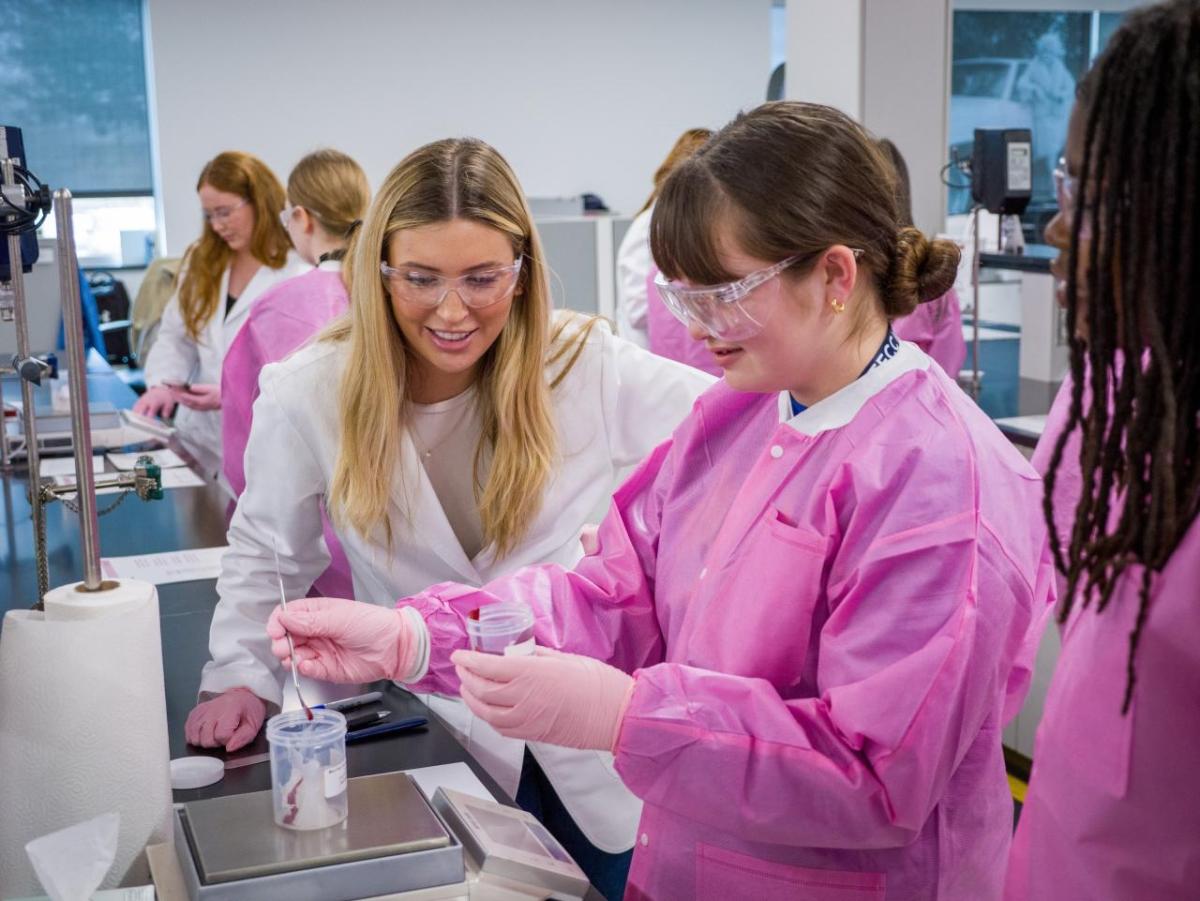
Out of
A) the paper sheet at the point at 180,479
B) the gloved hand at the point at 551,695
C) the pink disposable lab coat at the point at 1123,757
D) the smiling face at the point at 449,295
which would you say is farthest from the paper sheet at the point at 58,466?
the pink disposable lab coat at the point at 1123,757

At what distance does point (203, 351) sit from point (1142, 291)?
3693 millimetres

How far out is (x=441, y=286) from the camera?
5.62ft

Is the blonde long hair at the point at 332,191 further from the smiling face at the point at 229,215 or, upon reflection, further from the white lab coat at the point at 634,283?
the white lab coat at the point at 634,283

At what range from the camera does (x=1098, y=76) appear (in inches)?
33.2

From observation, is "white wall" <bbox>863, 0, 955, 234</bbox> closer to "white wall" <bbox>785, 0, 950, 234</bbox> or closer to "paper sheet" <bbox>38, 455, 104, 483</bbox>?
"white wall" <bbox>785, 0, 950, 234</bbox>

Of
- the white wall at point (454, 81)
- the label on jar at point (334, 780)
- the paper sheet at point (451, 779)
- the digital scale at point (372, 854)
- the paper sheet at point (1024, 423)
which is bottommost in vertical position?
the paper sheet at point (451, 779)

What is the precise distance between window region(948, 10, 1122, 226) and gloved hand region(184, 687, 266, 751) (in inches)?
365

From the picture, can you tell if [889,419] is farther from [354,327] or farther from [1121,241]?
[354,327]

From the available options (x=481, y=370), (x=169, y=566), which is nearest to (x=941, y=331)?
(x=481, y=370)

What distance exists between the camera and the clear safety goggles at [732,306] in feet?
3.93

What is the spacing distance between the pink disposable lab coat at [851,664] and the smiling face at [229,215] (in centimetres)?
281

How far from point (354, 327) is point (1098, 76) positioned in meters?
1.17

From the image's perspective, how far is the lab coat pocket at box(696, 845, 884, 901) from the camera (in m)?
1.17

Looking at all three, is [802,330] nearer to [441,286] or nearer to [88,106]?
[441,286]
